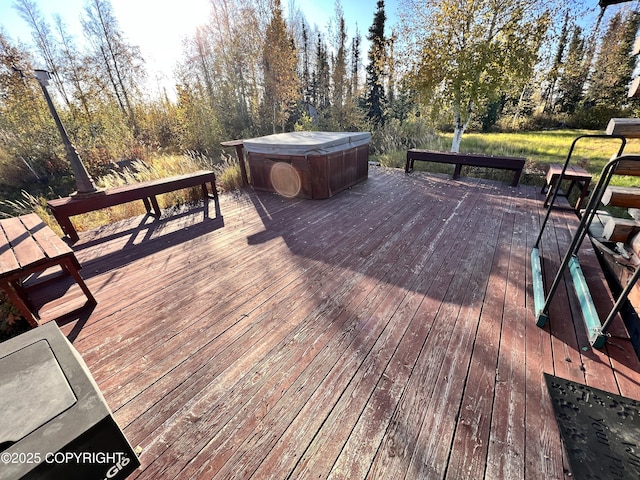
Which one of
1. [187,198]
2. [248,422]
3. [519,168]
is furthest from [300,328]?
[519,168]

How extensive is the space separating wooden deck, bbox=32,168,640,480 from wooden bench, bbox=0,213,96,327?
320 mm

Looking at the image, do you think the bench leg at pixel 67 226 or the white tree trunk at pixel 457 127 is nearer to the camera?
the bench leg at pixel 67 226

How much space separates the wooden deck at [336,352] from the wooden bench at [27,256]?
12.6 inches

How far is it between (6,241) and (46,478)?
2439 millimetres

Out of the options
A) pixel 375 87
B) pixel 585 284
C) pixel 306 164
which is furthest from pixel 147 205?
pixel 375 87

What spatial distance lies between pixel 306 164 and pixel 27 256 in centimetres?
335

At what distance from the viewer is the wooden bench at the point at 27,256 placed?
1737mm

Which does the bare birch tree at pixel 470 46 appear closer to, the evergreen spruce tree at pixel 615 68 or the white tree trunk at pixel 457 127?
the white tree trunk at pixel 457 127

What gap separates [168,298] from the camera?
7.22ft

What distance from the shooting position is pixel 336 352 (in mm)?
1680

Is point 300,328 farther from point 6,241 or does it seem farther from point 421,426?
point 6,241

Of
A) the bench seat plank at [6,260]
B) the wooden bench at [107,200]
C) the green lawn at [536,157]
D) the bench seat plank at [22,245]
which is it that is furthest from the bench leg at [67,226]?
the green lawn at [536,157]

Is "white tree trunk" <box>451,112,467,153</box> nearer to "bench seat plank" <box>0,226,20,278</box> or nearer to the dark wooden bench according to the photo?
the dark wooden bench

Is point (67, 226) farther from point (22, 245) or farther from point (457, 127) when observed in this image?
point (457, 127)
